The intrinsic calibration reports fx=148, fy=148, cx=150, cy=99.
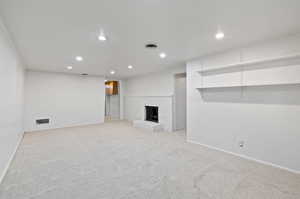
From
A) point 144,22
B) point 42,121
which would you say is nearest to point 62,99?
point 42,121

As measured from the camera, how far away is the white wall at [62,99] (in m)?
5.59

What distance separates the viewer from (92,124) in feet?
22.6

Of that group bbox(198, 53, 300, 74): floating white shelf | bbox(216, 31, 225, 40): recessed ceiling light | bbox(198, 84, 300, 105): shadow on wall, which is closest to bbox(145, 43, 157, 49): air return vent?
bbox(216, 31, 225, 40): recessed ceiling light

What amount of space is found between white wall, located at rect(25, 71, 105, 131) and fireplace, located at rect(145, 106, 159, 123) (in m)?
2.26

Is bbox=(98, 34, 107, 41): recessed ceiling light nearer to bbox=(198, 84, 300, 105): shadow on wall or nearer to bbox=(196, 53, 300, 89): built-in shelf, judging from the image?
bbox=(196, 53, 300, 89): built-in shelf

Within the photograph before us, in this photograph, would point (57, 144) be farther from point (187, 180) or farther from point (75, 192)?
point (187, 180)

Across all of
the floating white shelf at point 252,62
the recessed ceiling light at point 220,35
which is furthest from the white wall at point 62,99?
the recessed ceiling light at point 220,35

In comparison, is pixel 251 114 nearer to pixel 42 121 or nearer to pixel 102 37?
pixel 102 37

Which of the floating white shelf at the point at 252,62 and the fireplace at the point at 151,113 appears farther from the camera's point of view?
the fireplace at the point at 151,113

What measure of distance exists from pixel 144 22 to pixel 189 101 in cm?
271

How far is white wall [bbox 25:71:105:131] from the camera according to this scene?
5.59 metres

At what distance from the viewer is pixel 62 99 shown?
623 cm

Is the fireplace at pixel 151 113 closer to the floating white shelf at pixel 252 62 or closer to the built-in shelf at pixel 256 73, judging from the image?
the built-in shelf at pixel 256 73

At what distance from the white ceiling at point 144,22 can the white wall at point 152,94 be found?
256cm
